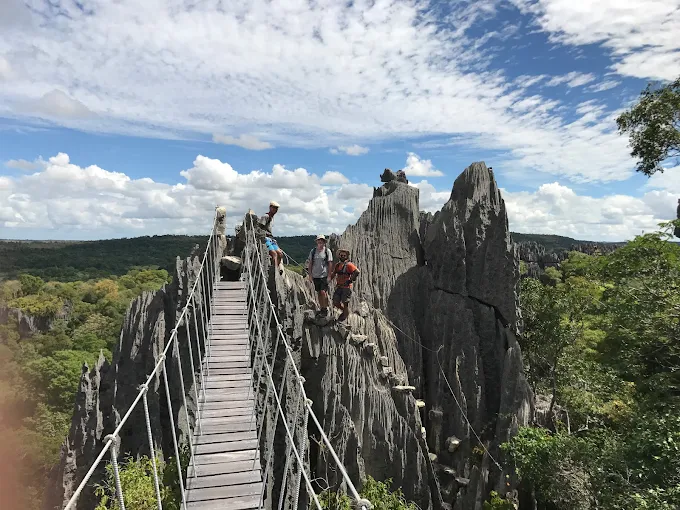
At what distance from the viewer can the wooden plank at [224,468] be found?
12.3 ft

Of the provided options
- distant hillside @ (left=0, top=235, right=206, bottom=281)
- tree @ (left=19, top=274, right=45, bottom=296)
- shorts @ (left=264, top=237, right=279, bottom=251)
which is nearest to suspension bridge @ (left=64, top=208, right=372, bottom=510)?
shorts @ (left=264, top=237, right=279, bottom=251)

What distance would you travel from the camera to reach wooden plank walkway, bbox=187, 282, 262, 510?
3.58m

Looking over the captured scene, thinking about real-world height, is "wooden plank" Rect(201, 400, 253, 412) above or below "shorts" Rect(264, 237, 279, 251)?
below

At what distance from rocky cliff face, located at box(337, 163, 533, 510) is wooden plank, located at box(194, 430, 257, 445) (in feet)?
19.8

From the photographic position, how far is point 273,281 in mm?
6316

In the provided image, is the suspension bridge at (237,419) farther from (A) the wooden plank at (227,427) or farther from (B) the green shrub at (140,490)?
(B) the green shrub at (140,490)

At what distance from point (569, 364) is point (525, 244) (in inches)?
1788

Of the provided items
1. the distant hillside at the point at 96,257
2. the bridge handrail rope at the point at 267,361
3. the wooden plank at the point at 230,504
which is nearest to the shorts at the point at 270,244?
the bridge handrail rope at the point at 267,361

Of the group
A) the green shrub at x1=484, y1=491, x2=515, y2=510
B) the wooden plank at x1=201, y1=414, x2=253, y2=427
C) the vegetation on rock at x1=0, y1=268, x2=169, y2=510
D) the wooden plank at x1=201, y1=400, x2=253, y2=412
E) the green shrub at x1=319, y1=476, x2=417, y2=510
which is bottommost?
the vegetation on rock at x1=0, y1=268, x2=169, y2=510

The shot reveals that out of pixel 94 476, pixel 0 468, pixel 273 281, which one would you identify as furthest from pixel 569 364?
pixel 0 468

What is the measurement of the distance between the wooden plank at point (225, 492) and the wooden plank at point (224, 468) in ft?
0.52

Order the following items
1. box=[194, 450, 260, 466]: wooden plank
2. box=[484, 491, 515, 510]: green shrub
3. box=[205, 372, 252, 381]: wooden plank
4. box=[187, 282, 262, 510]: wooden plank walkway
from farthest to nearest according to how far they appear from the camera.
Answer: box=[484, 491, 515, 510]: green shrub
box=[205, 372, 252, 381]: wooden plank
box=[194, 450, 260, 466]: wooden plank
box=[187, 282, 262, 510]: wooden plank walkway

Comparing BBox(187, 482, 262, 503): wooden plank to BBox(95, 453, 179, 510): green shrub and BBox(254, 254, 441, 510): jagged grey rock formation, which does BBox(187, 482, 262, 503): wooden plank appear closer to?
BBox(95, 453, 179, 510): green shrub

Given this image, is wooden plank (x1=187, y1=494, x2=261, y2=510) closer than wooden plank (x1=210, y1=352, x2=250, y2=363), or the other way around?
wooden plank (x1=187, y1=494, x2=261, y2=510)
